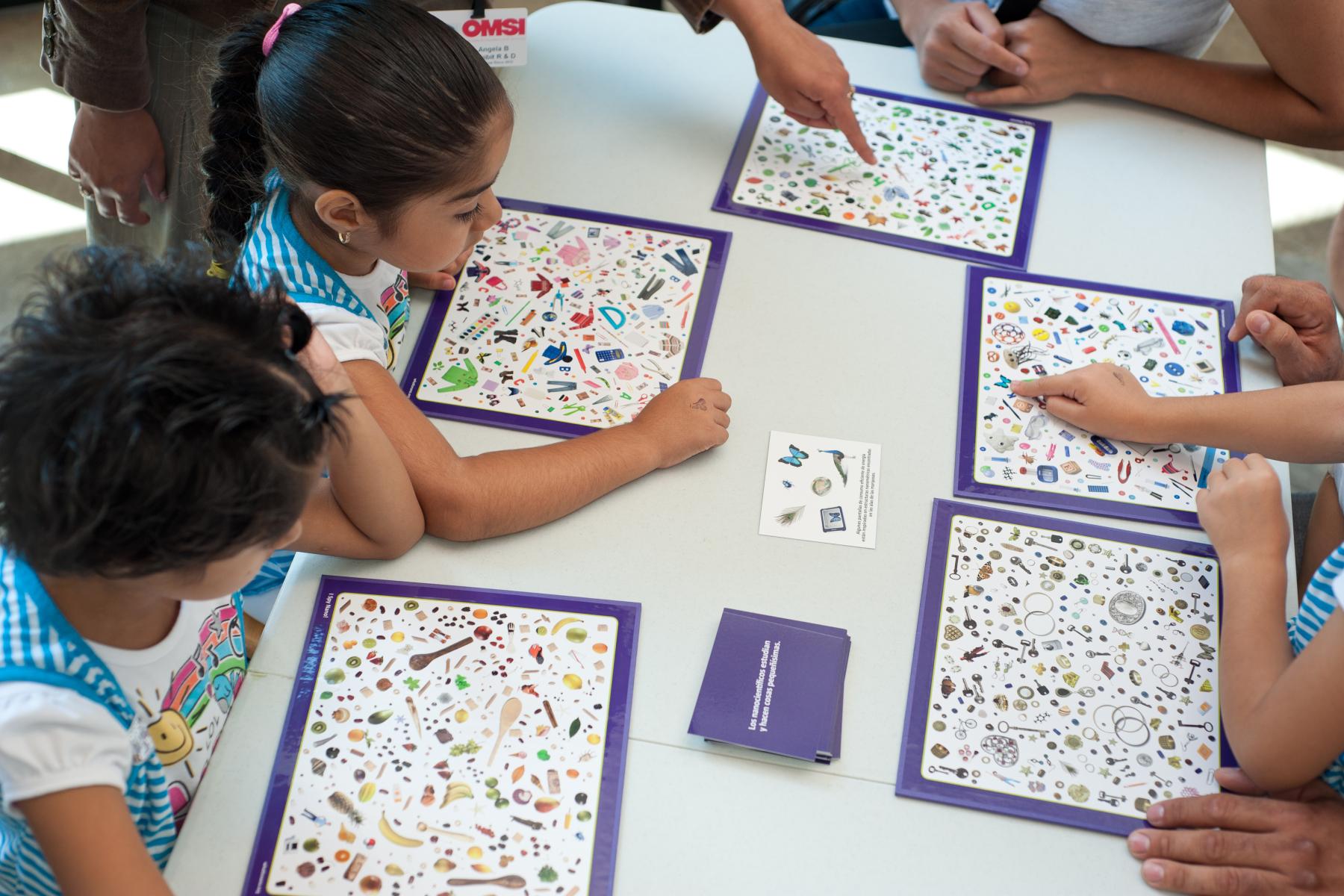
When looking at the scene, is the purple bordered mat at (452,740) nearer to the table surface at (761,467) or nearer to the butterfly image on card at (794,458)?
the table surface at (761,467)

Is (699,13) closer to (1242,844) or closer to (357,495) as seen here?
(357,495)

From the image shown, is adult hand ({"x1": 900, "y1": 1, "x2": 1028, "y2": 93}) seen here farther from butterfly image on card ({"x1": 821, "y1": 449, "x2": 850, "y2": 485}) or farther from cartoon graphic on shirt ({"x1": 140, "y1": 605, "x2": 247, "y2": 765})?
cartoon graphic on shirt ({"x1": 140, "y1": 605, "x2": 247, "y2": 765})

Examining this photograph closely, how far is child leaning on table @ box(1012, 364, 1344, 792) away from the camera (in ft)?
2.77

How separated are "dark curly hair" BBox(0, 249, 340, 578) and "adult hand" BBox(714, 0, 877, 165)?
0.84 m

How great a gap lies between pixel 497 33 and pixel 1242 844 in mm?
1156

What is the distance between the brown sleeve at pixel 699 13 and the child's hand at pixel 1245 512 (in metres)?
0.86

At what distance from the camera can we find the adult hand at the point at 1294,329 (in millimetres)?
1148

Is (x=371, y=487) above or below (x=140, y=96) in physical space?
below

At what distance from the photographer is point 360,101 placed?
38.0 inches

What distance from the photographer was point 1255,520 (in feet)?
3.22

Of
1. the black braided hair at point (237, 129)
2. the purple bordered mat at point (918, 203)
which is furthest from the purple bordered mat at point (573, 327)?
the black braided hair at point (237, 129)

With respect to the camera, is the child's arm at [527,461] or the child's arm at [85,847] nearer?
the child's arm at [85,847]

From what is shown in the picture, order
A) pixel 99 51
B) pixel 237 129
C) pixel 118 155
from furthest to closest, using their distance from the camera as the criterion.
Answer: pixel 118 155
pixel 99 51
pixel 237 129

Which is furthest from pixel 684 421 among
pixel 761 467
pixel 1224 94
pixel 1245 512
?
pixel 1224 94
